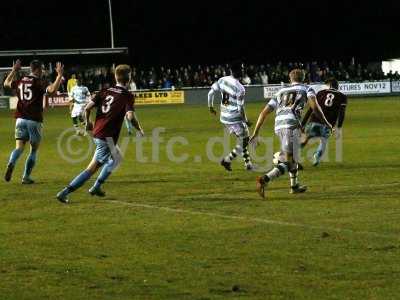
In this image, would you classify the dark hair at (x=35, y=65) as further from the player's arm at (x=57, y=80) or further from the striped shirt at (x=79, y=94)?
the striped shirt at (x=79, y=94)

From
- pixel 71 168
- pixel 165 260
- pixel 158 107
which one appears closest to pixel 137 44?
pixel 158 107

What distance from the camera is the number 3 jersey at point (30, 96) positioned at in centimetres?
1809

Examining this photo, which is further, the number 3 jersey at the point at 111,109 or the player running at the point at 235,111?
the player running at the point at 235,111

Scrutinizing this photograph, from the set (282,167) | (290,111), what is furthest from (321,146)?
(282,167)

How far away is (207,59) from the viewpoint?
83250 mm

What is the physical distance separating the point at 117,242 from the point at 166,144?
1664cm

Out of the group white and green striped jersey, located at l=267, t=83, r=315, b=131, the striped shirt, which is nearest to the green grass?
white and green striped jersey, located at l=267, t=83, r=315, b=131

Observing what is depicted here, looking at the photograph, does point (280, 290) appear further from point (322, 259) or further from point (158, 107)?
point (158, 107)

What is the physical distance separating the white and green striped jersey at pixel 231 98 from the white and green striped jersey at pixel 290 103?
4.64 meters

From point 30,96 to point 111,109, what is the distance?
10.5ft

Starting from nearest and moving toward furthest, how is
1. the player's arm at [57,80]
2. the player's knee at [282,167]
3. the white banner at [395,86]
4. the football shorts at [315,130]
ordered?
the player's knee at [282,167], the player's arm at [57,80], the football shorts at [315,130], the white banner at [395,86]

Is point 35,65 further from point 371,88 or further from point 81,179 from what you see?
point 371,88

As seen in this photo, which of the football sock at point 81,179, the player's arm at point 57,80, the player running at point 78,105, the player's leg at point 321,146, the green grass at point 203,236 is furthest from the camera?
the player running at point 78,105

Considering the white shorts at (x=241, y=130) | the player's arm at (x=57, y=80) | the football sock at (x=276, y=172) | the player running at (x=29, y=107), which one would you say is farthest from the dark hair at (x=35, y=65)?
the football sock at (x=276, y=172)
